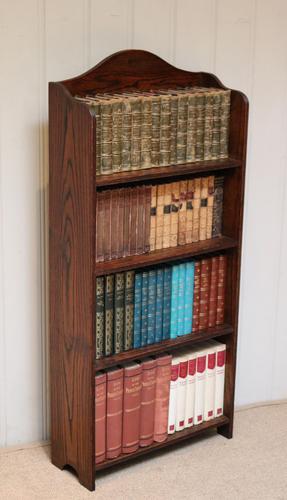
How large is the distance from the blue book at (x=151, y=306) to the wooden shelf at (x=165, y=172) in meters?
0.32

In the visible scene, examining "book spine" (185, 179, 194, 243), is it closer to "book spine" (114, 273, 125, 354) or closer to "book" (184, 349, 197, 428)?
"book spine" (114, 273, 125, 354)

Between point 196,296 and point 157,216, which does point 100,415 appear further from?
point 157,216

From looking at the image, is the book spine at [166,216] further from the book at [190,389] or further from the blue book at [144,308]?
the book at [190,389]

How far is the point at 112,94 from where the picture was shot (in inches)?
114

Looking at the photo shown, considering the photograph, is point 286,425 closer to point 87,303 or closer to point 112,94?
point 87,303

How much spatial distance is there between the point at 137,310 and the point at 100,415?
1.20 ft

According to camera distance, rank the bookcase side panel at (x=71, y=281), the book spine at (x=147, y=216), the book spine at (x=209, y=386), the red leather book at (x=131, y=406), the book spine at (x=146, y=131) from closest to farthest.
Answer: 1. the bookcase side panel at (x=71, y=281)
2. the book spine at (x=146, y=131)
3. the book spine at (x=147, y=216)
4. the red leather book at (x=131, y=406)
5. the book spine at (x=209, y=386)

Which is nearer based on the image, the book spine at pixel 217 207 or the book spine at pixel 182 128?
the book spine at pixel 182 128

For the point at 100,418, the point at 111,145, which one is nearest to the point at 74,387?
the point at 100,418

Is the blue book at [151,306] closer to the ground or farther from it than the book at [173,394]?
farther from it

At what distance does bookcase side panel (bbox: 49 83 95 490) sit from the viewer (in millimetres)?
2719

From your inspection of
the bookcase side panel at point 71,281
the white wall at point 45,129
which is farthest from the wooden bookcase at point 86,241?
the white wall at point 45,129

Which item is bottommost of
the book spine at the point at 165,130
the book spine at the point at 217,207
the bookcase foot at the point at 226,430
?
the bookcase foot at the point at 226,430

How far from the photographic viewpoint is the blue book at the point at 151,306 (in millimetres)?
3014
